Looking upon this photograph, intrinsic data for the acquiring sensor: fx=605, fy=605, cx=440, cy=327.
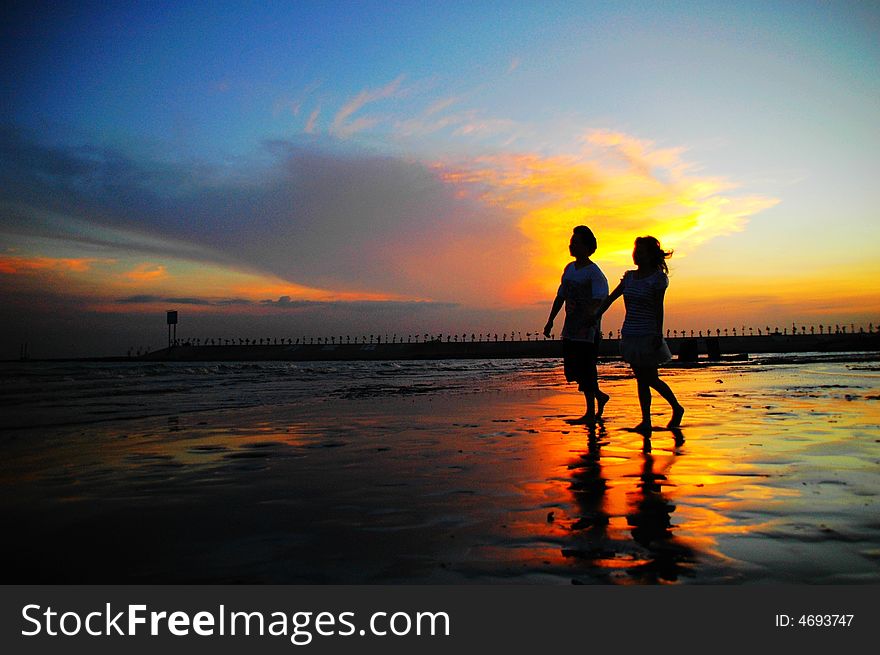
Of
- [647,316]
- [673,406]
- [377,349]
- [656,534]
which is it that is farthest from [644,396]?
[377,349]

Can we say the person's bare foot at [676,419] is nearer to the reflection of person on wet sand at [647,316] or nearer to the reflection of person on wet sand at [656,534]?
the reflection of person on wet sand at [647,316]

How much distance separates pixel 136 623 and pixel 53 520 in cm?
140

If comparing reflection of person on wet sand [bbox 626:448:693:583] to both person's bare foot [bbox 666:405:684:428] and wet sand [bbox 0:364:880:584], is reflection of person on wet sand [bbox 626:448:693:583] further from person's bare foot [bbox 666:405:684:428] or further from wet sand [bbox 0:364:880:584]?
person's bare foot [bbox 666:405:684:428]

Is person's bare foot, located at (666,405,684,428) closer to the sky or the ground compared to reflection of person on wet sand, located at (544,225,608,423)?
closer to the ground

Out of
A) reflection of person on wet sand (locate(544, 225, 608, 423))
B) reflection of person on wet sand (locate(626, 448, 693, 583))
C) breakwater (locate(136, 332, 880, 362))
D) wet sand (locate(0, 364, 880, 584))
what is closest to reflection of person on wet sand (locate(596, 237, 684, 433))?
wet sand (locate(0, 364, 880, 584))

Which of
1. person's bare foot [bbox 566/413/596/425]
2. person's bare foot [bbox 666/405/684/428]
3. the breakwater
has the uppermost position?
Result: person's bare foot [bbox 666/405/684/428]

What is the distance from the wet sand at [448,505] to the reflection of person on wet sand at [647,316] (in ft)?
2.20

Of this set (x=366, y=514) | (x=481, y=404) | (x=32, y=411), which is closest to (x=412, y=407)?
(x=481, y=404)

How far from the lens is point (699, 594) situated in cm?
214

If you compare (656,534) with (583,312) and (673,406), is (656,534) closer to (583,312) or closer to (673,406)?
(673,406)

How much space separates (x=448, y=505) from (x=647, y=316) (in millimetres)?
4423

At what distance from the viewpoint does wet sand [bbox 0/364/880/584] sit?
240 centimetres

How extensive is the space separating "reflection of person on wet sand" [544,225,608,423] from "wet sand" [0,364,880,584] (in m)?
1.19


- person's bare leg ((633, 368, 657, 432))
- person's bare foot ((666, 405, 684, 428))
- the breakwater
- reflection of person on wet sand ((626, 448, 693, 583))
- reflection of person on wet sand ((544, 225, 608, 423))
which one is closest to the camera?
reflection of person on wet sand ((626, 448, 693, 583))
